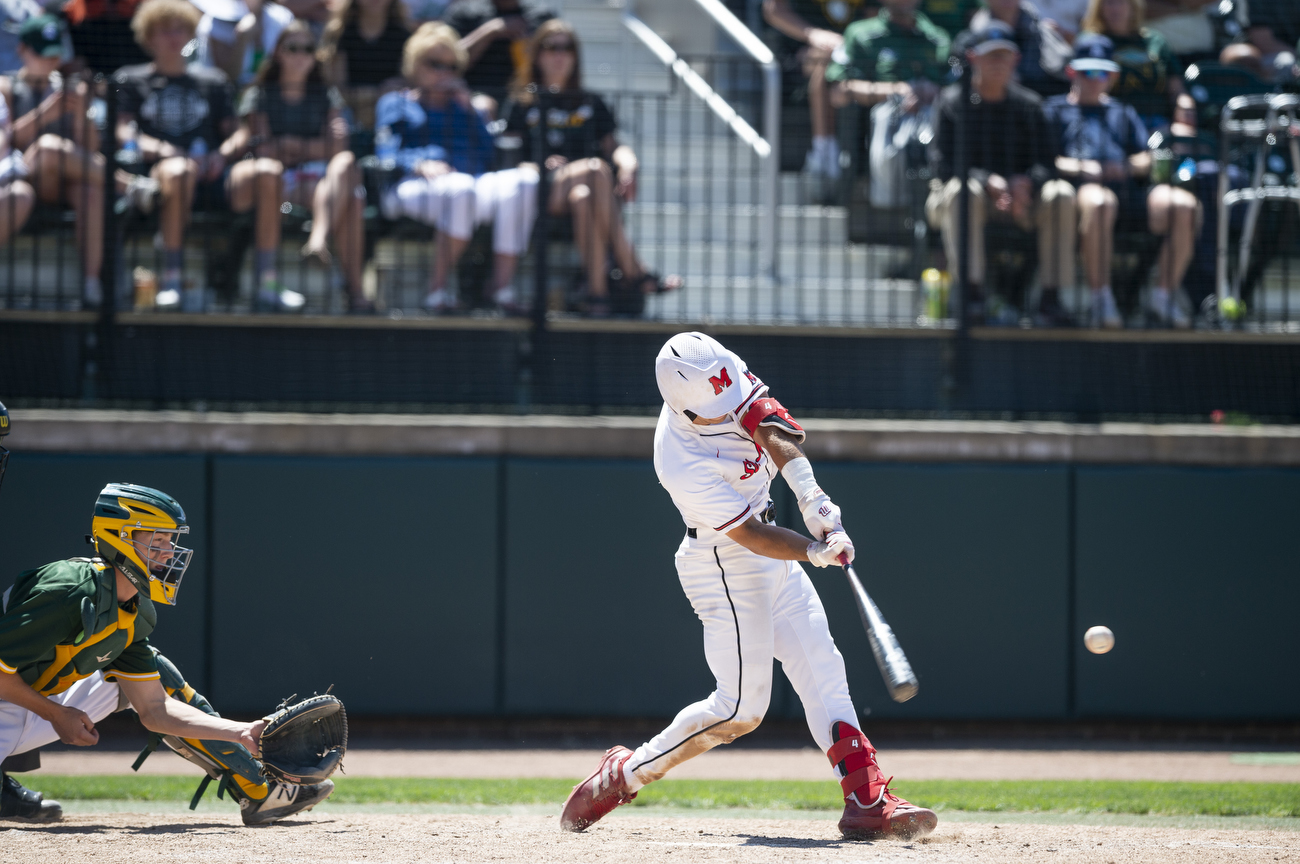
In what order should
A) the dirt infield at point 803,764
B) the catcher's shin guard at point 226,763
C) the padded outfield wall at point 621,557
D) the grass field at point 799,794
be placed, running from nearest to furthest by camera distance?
the catcher's shin guard at point 226,763
the grass field at point 799,794
the dirt infield at point 803,764
the padded outfield wall at point 621,557

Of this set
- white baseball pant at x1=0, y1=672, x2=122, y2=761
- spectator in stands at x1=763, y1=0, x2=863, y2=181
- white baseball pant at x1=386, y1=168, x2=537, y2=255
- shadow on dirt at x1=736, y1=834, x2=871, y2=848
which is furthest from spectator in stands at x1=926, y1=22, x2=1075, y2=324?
white baseball pant at x1=0, y1=672, x2=122, y2=761

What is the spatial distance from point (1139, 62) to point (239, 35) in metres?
5.85

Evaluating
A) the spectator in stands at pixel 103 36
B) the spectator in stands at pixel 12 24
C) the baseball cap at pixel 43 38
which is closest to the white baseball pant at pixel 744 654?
the baseball cap at pixel 43 38

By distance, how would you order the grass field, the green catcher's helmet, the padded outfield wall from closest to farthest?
the green catcher's helmet, the grass field, the padded outfield wall

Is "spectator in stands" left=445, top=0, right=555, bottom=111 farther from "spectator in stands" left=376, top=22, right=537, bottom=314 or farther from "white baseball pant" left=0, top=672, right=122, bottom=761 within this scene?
"white baseball pant" left=0, top=672, right=122, bottom=761

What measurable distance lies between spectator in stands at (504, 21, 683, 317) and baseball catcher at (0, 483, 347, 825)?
354 centimetres

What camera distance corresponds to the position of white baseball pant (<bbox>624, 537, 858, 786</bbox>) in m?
4.36

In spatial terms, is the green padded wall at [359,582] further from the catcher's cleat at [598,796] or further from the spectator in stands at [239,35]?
the spectator in stands at [239,35]

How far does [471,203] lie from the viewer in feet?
24.3

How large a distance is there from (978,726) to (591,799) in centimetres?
352

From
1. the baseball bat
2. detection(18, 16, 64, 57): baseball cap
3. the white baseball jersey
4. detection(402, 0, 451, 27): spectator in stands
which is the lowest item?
the baseball bat

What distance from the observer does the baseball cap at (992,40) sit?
24.7 ft

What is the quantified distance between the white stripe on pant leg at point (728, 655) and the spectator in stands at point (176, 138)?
4.16 meters

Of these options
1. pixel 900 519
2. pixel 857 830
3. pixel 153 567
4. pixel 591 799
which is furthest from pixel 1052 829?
pixel 153 567
